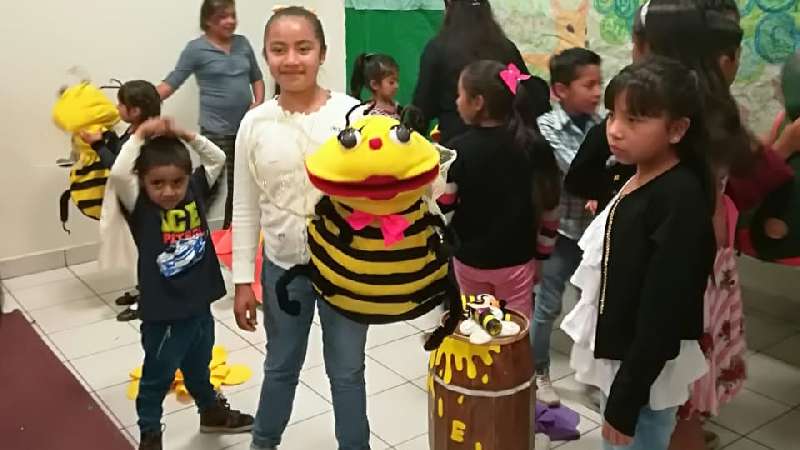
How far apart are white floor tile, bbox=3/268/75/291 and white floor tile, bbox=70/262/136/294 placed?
6cm

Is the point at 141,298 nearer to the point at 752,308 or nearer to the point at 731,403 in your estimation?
the point at 731,403

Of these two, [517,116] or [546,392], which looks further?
[546,392]

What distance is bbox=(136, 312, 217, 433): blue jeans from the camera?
233 centimetres

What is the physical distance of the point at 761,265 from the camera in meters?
3.36

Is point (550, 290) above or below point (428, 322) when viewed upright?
above

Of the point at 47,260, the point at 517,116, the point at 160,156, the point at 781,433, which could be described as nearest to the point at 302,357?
the point at 160,156

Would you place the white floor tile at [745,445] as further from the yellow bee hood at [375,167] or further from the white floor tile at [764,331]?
the yellow bee hood at [375,167]

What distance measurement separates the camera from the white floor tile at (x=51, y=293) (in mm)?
3742

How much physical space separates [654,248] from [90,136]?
8.49 ft

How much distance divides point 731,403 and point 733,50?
130 centimetres

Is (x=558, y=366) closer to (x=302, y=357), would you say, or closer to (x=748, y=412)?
(x=748, y=412)

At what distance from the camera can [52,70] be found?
3.98 metres

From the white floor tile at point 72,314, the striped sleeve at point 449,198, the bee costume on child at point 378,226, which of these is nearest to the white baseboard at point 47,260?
the white floor tile at point 72,314

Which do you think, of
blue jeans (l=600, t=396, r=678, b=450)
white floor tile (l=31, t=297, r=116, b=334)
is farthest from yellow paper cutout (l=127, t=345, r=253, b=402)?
blue jeans (l=600, t=396, r=678, b=450)
